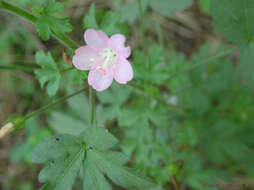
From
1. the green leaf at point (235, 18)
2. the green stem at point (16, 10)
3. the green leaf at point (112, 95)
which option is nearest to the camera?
the green stem at point (16, 10)

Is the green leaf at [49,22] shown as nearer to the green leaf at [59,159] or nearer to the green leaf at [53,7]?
the green leaf at [53,7]

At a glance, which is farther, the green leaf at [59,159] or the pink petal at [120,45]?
the pink petal at [120,45]

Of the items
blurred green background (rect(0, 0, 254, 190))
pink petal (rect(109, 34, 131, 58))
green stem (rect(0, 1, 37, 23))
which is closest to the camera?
green stem (rect(0, 1, 37, 23))

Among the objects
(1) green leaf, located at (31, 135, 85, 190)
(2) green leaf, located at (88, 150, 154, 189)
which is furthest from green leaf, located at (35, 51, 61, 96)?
(2) green leaf, located at (88, 150, 154, 189)

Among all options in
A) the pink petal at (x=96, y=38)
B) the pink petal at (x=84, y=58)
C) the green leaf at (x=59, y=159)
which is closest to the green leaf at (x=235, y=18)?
the pink petal at (x=96, y=38)

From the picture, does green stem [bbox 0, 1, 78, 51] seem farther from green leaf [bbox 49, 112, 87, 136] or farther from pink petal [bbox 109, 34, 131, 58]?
green leaf [bbox 49, 112, 87, 136]

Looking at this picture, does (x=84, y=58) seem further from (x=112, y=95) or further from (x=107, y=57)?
(x=112, y=95)
